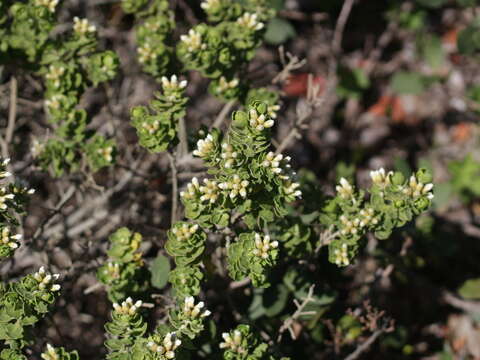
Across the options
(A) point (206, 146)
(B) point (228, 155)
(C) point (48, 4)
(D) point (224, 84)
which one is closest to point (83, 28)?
(C) point (48, 4)

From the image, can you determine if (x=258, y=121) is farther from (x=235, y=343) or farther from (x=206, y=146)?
(x=235, y=343)

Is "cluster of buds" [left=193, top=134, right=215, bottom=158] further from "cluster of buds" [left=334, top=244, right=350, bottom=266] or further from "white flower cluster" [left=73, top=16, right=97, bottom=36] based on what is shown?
"white flower cluster" [left=73, top=16, right=97, bottom=36]

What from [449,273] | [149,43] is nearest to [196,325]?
[149,43]

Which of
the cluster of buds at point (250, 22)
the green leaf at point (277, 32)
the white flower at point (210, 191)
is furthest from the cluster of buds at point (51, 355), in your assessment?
the green leaf at point (277, 32)

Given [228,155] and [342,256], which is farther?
[342,256]

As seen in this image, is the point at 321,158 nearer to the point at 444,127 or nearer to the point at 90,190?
the point at 444,127

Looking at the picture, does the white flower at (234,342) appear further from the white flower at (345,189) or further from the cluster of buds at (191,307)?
the white flower at (345,189)

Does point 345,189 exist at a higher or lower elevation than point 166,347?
higher
